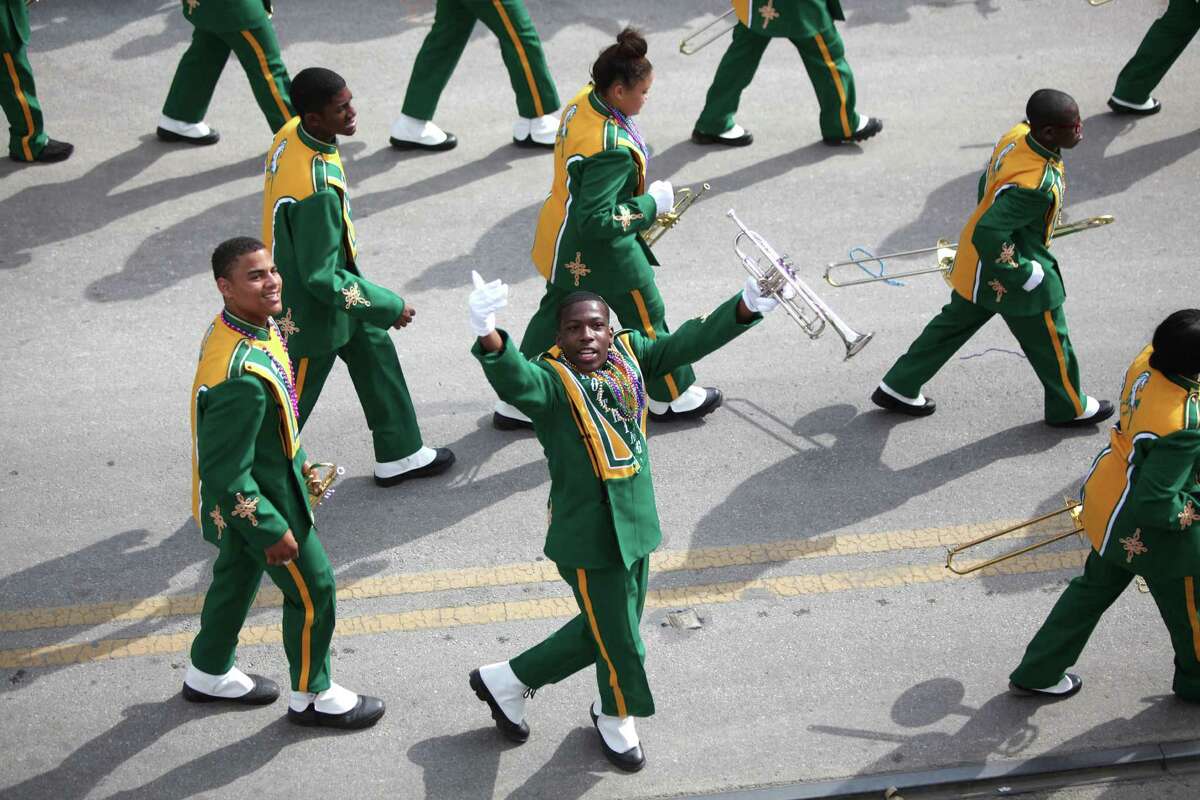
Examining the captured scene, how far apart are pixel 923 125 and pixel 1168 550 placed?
559 cm

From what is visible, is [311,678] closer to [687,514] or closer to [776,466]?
[687,514]

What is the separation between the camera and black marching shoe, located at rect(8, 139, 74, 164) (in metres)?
9.67

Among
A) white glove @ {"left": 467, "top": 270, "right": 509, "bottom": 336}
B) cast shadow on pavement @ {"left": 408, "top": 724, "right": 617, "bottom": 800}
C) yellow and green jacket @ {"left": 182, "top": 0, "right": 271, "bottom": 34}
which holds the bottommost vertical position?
cast shadow on pavement @ {"left": 408, "top": 724, "right": 617, "bottom": 800}

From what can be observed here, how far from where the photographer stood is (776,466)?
7328mm

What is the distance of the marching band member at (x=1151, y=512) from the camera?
16.9 ft

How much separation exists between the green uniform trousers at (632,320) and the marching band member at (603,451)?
184cm

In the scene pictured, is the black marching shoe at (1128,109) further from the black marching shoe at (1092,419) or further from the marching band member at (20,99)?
the marching band member at (20,99)

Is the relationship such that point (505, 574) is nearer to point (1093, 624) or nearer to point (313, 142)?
point (313, 142)

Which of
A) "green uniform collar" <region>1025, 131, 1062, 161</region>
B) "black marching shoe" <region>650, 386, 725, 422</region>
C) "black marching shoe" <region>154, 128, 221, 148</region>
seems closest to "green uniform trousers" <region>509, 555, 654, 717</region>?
"black marching shoe" <region>650, 386, 725, 422</region>

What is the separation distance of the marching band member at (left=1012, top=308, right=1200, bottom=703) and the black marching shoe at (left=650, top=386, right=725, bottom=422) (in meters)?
2.39

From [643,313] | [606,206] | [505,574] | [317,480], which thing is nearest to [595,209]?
[606,206]

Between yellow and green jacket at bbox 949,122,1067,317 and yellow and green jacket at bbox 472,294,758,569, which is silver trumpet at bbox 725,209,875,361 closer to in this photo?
yellow and green jacket at bbox 472,294,758,569

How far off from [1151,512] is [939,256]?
9.04 feet

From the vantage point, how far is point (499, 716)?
5.60m
